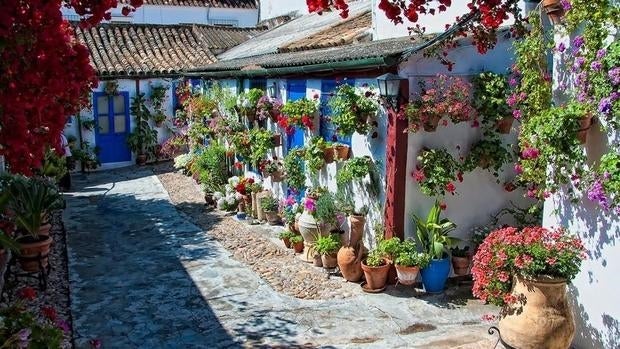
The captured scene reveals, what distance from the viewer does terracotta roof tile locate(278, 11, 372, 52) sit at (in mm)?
13344

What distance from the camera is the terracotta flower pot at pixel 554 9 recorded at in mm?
6039

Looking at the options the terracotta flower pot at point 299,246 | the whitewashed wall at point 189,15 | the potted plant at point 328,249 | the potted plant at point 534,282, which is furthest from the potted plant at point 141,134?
the potted plant at point 534,282

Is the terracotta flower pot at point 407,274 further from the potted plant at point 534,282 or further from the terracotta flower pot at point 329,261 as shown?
the potted plant at point 534,282

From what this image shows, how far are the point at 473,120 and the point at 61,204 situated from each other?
7443 millimetres

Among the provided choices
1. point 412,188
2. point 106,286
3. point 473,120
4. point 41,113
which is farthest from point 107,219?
point 41,113

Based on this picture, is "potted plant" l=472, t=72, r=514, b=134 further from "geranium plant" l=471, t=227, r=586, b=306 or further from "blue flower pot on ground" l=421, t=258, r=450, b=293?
"geranium plant" l=471, t=227, r=586, b=306

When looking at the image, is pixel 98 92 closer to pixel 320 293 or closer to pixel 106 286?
pixel 106 286

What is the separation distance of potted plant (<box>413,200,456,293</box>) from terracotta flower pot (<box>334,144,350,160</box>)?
1.81 metres

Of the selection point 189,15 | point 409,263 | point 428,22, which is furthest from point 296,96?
point 189,15

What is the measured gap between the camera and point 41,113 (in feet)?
11.4

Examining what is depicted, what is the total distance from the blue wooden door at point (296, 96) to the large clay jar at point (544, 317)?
642cm

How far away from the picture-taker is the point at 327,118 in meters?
10.4

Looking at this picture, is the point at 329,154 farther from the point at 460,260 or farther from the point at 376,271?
the point at 460,260

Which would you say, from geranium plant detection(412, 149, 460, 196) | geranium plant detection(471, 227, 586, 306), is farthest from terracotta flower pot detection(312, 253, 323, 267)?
geranium plant detection(471, 227, 586, 306)
